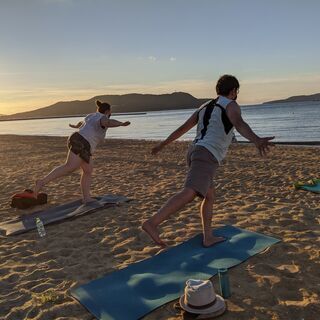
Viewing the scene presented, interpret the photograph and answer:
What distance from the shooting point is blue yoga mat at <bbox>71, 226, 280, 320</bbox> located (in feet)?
12.4

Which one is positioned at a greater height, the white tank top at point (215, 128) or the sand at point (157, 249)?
the white tank top at point (215, 128)

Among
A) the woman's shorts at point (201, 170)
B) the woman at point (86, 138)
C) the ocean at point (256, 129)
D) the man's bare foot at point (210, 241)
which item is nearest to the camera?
the woman's shorts at point (201, 170)

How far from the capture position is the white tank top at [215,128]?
441 cm

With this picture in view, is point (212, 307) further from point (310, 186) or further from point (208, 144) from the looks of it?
point (310, 186)

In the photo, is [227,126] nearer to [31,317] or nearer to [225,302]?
[225,302]

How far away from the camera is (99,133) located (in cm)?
711

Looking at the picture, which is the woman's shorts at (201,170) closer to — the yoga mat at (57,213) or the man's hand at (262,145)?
the man's hand at (262,145)

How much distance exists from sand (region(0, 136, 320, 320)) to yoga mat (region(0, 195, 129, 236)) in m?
0.20

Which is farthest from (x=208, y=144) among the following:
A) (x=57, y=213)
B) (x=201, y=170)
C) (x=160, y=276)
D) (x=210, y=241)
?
(x=57, y=213)

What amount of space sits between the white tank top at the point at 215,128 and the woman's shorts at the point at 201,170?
6cm

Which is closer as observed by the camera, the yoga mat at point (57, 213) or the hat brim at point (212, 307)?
the hat brim at point (212, 307)

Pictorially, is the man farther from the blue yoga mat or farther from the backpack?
the backpack

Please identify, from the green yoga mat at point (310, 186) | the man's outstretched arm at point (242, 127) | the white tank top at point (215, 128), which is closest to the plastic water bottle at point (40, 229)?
the white tank top at point (215, 128)

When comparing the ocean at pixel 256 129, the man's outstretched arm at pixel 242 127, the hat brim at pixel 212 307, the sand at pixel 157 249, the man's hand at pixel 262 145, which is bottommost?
the ocean at pixel 256 129
